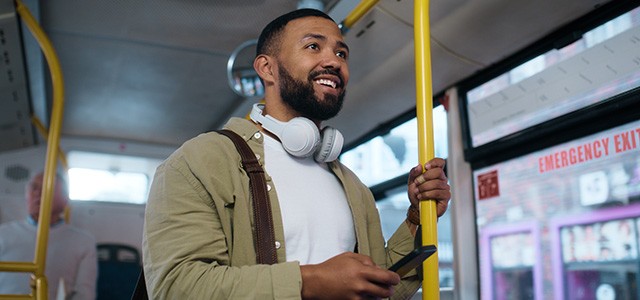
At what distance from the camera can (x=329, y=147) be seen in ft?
5.34

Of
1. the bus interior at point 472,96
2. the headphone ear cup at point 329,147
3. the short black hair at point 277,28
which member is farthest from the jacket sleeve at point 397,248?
the bus interior at point 472,96

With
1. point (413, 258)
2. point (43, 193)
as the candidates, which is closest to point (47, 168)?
point (43, 193)

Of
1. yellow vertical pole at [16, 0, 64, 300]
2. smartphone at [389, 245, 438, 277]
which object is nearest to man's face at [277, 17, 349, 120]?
smartphone at [389, 245, 438, 277]

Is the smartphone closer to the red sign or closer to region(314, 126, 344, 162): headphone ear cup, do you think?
region(314, 126, 344, 162): headphone ear cup

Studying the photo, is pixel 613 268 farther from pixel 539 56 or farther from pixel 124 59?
pixel 124 59

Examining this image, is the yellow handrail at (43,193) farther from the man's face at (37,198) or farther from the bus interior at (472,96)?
the man's face at (37,198)

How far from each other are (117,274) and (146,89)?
2100 millimetres

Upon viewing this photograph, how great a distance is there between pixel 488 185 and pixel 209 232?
2.48 metres

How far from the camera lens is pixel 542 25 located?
9.53ft

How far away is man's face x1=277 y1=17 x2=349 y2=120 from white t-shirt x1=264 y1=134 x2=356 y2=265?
0.14 metres

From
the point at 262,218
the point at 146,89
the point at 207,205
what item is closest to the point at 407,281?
the point at 262,218

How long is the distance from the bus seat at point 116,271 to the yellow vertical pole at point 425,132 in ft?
16.1

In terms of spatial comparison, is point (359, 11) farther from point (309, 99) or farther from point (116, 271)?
point (116, 271)

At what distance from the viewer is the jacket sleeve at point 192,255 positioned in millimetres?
1184
